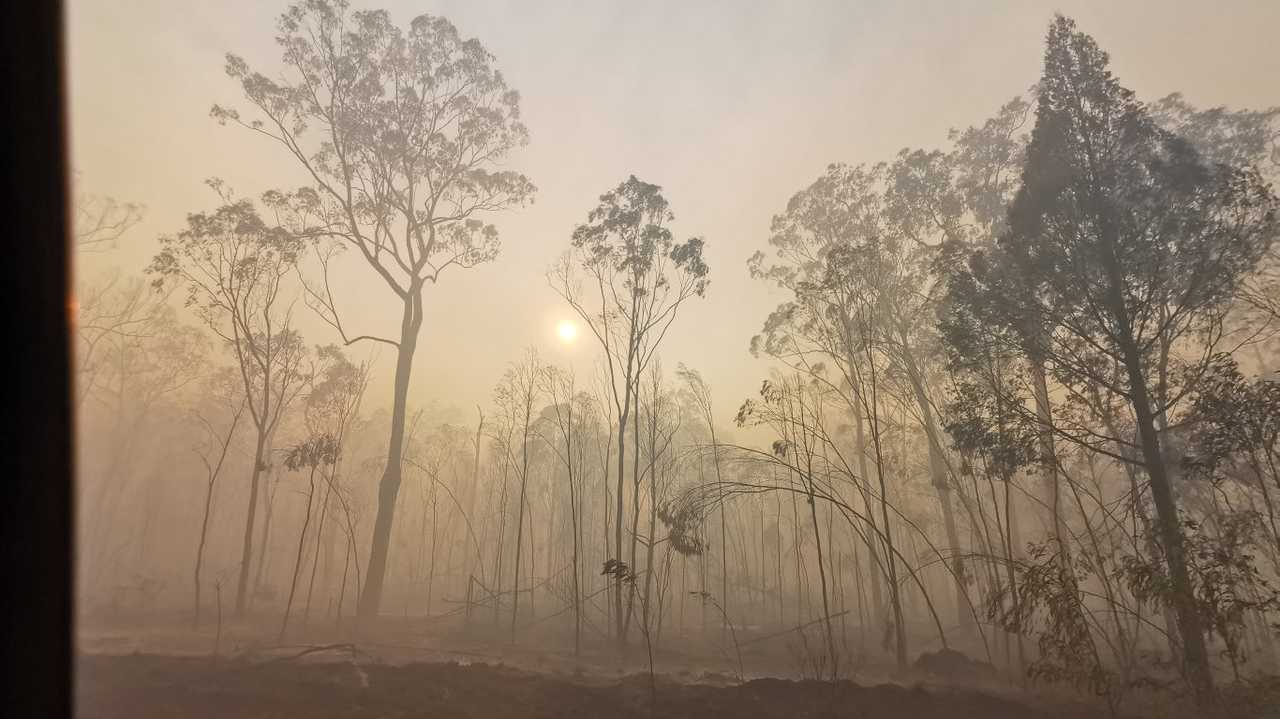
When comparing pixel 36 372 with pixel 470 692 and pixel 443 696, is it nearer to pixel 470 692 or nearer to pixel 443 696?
pixel 443 696

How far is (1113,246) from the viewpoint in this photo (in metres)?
9.93

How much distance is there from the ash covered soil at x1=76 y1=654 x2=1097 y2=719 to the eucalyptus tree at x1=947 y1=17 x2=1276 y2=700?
4173 mm

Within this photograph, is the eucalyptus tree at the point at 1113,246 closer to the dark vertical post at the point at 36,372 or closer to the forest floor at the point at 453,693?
the forest floor at the point at 453,693

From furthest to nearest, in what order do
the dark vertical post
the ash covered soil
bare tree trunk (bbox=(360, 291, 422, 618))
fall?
bare tree trunk (bbox=(360, 291, 422, 618)) → the ash covered soil → the dark vertical post

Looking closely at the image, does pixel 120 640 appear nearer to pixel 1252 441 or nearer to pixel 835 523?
pixel 1252 441

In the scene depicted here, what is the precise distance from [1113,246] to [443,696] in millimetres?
14275

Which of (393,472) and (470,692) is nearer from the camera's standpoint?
(470,692)

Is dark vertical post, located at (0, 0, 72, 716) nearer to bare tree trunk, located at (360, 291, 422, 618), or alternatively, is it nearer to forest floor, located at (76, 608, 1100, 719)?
forest floor, located at (76, 608, 1100, 719)

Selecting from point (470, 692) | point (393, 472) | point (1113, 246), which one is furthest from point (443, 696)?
point (1113, 246)

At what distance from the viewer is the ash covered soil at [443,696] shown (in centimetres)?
736

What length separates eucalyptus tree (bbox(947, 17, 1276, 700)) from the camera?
9180 mm

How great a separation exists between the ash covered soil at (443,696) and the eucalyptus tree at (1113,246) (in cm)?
417

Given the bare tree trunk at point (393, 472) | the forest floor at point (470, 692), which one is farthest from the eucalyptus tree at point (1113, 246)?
the bare tree trunk at point (393, 472)

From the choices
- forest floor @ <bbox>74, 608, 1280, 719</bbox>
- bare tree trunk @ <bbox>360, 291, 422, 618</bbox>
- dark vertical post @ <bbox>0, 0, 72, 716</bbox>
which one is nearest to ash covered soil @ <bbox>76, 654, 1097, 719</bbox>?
forest floor @ <bbox>74, 608, 1280, 719</bbox>
